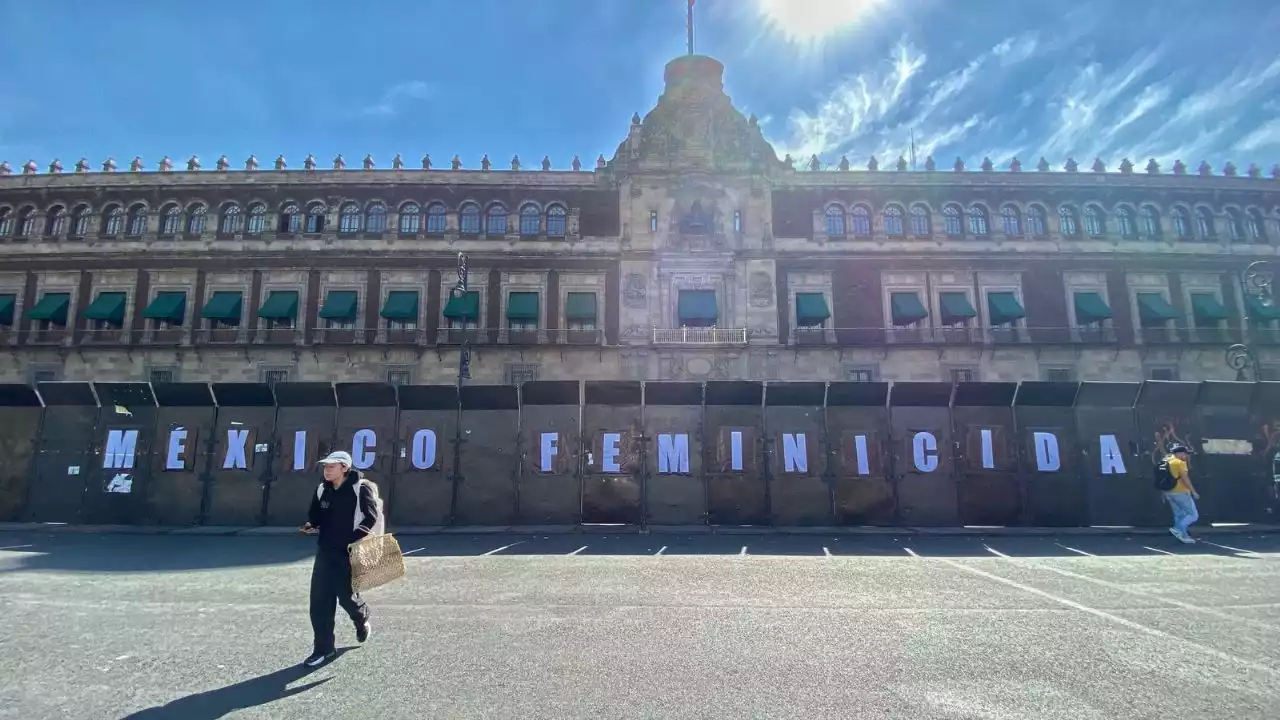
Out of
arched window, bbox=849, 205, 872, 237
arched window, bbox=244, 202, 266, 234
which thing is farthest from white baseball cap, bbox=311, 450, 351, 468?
arched window, bbox=244, 202, 266, 234

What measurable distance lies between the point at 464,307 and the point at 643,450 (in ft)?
56.6

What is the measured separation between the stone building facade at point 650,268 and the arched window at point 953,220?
12 cm

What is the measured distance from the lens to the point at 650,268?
28.6m

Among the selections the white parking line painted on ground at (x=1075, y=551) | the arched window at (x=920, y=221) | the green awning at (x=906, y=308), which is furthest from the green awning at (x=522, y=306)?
the white parking line painted on ground at (x=1075, y=551)

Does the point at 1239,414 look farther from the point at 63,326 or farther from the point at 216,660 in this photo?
the point at 63,326

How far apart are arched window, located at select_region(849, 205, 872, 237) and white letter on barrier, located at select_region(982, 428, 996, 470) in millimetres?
18309

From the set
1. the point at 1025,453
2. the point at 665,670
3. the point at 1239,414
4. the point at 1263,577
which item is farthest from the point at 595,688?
the point at 1239,414

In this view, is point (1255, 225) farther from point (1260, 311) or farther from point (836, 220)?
point (836, 220)

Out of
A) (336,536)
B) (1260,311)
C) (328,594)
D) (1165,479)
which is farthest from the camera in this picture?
(1260,311)

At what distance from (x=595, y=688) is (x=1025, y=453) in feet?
40.9

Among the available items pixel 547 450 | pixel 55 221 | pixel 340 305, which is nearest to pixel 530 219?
pixel 340 305

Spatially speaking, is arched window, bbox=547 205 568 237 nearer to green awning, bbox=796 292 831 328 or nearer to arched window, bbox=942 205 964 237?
green awning, bbox=796 292 831 328

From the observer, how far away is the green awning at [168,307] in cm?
2792

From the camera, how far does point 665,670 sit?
470 centimetres
